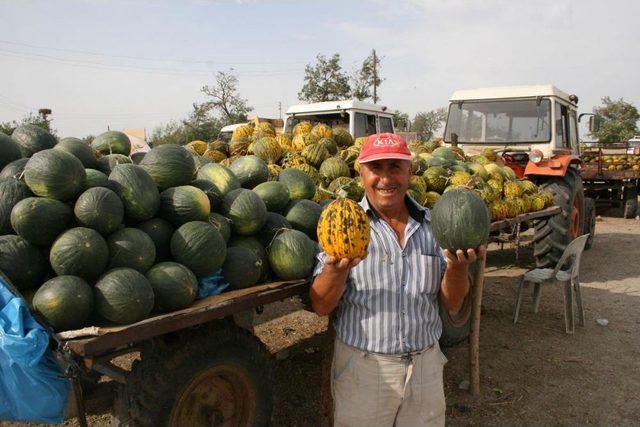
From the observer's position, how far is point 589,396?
15.5 feet

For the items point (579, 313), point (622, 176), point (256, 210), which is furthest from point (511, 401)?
point (622, 176)

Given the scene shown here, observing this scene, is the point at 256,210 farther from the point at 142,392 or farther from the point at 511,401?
the point at 511,401

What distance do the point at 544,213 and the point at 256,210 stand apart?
16.9 feet

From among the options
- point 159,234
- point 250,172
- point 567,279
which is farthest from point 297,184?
point 567,279

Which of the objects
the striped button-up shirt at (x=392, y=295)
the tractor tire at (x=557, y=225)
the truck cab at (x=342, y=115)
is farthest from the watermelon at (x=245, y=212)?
the truck cab at (x=342, y=115)

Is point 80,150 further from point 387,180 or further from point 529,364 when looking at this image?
point 529,364

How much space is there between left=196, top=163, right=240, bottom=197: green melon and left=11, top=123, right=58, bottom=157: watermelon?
1.18m

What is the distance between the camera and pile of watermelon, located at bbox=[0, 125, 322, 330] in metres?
2.70

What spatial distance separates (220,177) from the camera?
4039mm

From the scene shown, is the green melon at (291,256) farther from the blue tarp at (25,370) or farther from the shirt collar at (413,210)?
the blue tarp at (25,370)

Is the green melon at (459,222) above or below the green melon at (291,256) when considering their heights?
above

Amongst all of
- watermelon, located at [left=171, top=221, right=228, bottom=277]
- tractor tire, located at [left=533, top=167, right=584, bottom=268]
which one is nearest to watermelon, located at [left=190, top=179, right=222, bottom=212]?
watermelon, located at [left=171, top=221, right=228, bottom=277]

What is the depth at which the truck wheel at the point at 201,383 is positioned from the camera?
115 inches

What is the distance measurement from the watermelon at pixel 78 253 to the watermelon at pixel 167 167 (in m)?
0.88
